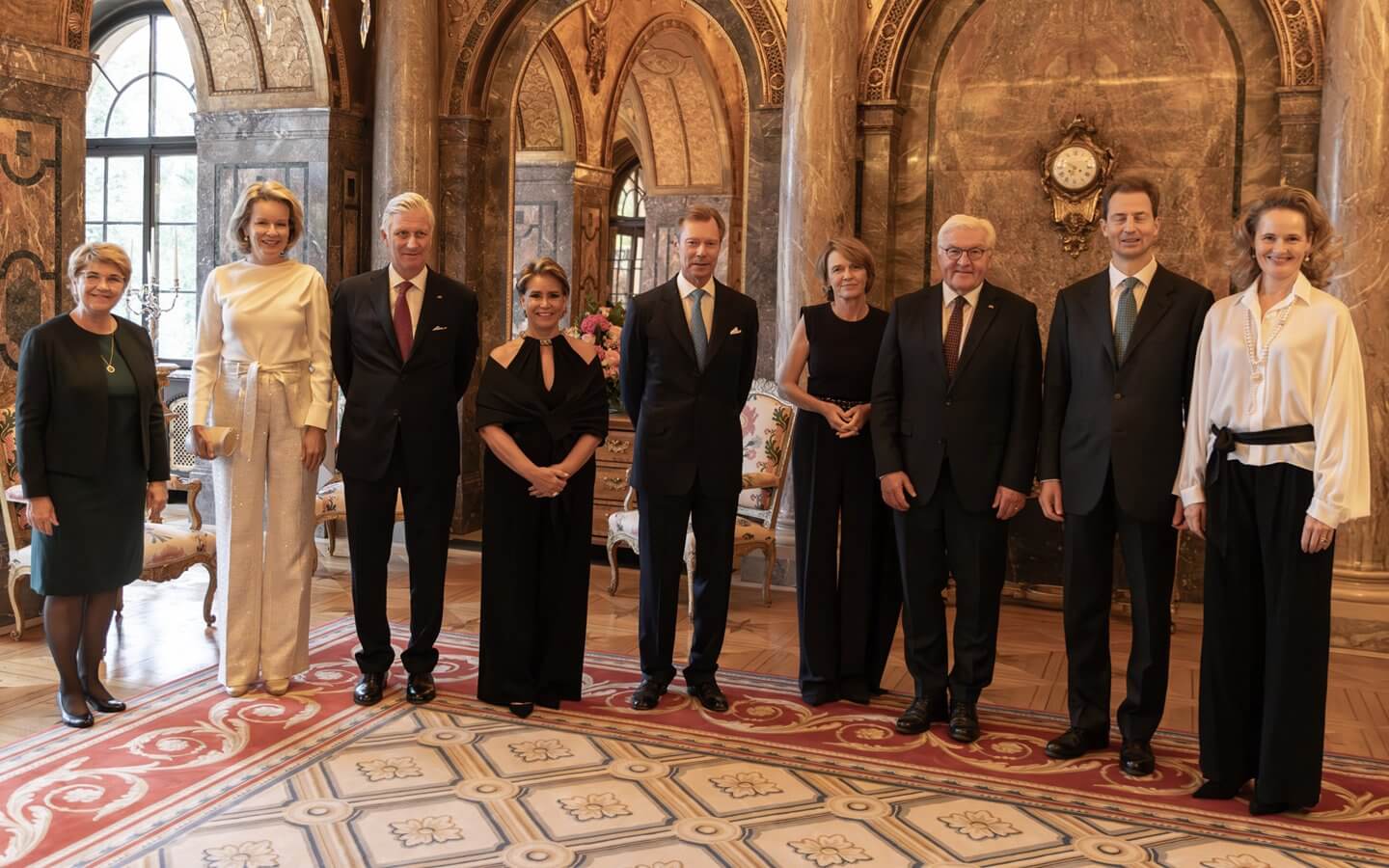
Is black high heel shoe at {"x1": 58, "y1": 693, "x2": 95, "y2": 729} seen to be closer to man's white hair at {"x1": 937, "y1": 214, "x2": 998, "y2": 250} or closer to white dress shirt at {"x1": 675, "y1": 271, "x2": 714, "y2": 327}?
white dress shirt at {"x1": 675, "y1": 271, "x2": 714, "y2": 327}

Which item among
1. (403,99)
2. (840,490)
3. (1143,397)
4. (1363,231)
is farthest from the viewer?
(403,99)

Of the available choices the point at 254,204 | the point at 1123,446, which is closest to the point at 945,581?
the point at 1123,446

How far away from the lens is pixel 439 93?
320 inches

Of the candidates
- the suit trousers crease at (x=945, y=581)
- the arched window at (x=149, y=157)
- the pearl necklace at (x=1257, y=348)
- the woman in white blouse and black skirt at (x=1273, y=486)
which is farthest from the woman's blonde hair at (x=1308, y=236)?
the arched window at (x=149, y=157)

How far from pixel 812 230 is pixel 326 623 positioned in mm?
3156

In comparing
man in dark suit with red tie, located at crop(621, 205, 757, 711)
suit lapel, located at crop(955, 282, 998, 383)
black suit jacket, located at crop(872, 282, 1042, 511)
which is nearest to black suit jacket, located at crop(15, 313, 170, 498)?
man in dark suit with red tie, located at crop(621, 205, 757, 711)

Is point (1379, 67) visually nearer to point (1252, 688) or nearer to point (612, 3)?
point (1252, 688)

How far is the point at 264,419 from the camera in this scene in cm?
451

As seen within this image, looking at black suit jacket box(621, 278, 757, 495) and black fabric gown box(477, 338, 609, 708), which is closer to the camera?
black fabric gown box(477, 338, 609, 708)

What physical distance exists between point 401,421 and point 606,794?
1.50 m

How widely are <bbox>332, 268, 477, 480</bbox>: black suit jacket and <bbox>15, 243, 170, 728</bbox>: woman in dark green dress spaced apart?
0.67 m

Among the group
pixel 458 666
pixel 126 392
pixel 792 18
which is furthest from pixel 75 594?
pixel 792 18

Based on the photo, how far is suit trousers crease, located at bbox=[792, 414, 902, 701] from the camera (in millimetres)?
4590

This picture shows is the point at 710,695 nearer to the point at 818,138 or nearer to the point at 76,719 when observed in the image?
the point at 76,719
